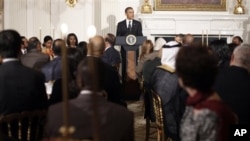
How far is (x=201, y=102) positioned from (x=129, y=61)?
6948 millimetres

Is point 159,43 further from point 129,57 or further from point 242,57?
point 242,57

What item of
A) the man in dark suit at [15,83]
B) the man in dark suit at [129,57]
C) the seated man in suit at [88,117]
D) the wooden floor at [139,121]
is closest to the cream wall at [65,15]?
the man in dark suit at [129,57]

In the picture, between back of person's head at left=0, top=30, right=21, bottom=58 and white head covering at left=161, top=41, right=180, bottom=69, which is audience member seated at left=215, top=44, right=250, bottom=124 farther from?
back of person's head at left=0, top=30, right=21, bottom=58

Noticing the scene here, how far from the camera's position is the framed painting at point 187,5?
11680 millimetres

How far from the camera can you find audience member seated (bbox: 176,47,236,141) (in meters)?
2.38

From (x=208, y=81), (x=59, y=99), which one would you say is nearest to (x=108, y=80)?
(x=59, y=99)

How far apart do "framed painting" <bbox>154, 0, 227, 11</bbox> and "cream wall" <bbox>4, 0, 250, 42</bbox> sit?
0.41ft

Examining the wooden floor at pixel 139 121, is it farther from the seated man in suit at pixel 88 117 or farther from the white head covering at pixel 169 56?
the seated man in suit at pixel 88 117

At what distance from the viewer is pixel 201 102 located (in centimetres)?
241

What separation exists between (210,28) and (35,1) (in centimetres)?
431

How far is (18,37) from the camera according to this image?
3.63 metres

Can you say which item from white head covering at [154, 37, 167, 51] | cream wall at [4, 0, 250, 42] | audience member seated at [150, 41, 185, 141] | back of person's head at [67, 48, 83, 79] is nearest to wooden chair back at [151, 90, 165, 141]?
audience member seated at [150, 41, 185, 141]

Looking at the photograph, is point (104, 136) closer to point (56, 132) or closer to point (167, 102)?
point (56, 132)

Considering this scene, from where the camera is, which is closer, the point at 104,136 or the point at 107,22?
the point at 104,136
